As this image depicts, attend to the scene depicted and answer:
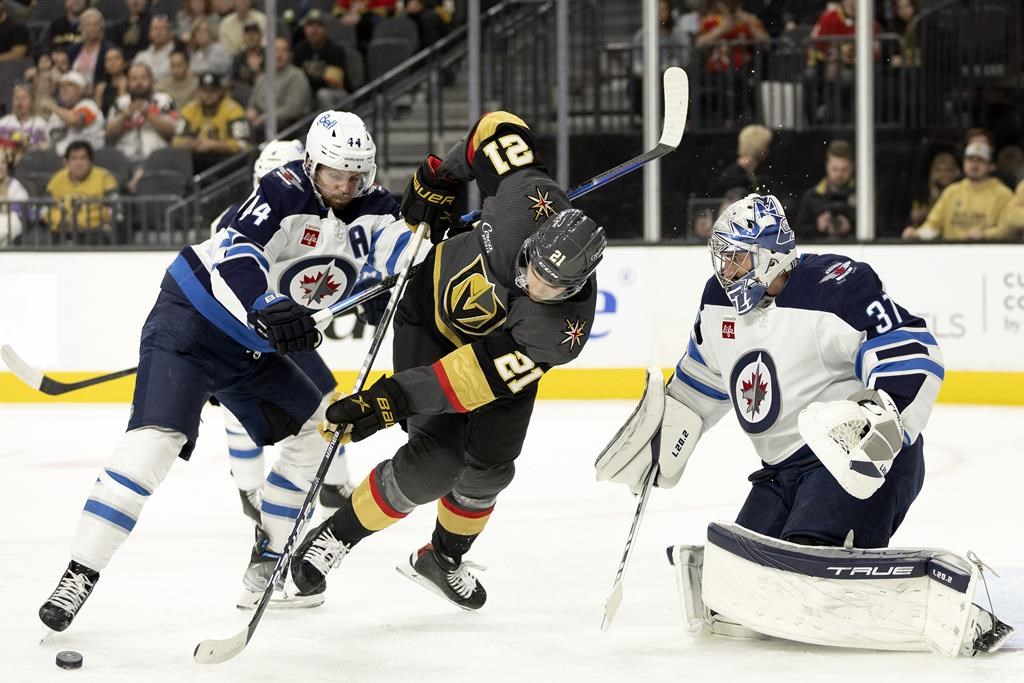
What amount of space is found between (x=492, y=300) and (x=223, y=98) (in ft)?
16.1

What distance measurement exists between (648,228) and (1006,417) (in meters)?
1.85

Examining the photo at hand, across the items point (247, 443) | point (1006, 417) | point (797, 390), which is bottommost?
point (1006, 417)

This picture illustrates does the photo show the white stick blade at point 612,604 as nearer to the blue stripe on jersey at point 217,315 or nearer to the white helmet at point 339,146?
the blue stripe on jersey at point 217,315

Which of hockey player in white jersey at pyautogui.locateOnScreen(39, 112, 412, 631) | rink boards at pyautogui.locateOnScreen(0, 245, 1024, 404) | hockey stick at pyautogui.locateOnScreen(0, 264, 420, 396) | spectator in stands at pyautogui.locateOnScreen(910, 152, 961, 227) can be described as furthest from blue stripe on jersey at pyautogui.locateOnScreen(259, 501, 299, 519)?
spectator in stands at pyautogui.locateOnScreen(910, 152, 961, 227)

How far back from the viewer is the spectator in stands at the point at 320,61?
26.3ft

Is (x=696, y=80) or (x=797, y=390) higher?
(x=696, y=80)

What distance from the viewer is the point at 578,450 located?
5.63m

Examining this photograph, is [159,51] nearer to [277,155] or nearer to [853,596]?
[277,155]

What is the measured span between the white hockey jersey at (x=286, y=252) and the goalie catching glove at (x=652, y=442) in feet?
2.24

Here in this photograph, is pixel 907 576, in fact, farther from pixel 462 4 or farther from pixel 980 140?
pixel 462 4

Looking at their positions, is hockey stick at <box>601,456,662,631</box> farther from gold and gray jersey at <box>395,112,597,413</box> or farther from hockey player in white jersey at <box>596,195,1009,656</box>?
gold and gray jersey at <box>395,112,597,413</box>

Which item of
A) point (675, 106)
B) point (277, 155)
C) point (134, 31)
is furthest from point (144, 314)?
point (675, 106)

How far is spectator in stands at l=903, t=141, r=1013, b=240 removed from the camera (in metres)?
6.74

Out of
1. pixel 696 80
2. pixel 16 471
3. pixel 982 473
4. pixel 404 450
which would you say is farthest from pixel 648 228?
pixel 404 450
